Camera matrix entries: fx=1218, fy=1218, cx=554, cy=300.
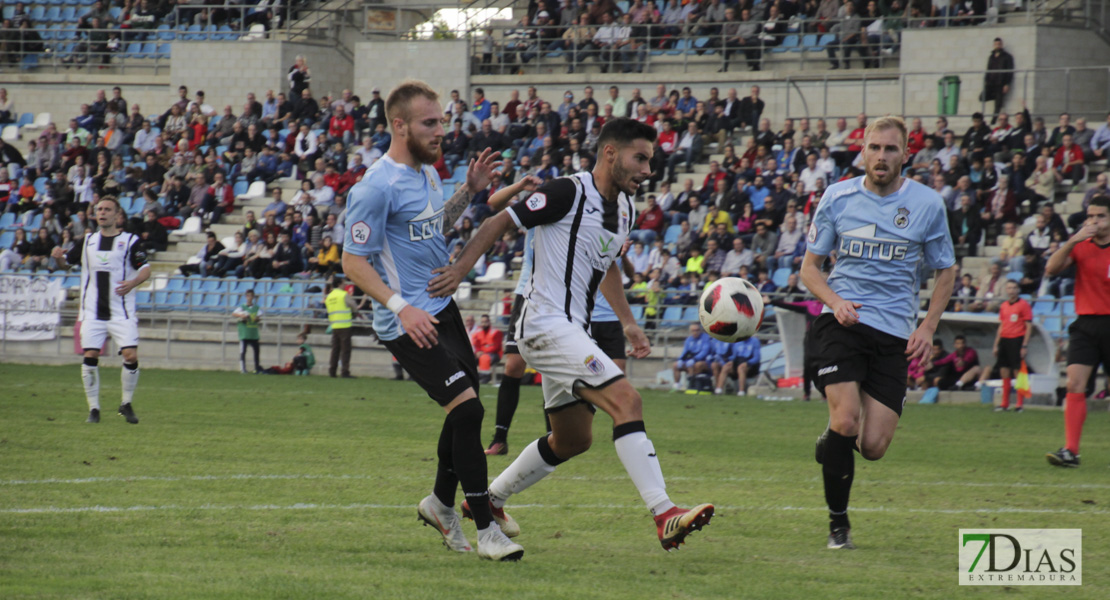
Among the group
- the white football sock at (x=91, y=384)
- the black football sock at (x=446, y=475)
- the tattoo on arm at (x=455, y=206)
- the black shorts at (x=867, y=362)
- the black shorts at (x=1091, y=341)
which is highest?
the tattoo on arm at (x=455, y=206)

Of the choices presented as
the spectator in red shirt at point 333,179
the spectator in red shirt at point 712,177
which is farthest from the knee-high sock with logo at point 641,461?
the spectator in red shirt at point 333,179

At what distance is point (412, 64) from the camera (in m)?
32.2

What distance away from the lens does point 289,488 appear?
812cm

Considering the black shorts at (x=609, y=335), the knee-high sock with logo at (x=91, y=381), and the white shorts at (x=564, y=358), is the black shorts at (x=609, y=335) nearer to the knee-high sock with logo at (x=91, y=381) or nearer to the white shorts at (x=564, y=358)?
the white shorts at (x=564, y=358)

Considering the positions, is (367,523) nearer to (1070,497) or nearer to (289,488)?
(289,488)

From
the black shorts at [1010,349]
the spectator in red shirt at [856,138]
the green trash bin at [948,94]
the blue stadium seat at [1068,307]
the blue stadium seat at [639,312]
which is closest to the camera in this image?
the black shorts at [1010,349]

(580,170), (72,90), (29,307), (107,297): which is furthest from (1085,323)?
(72,90)

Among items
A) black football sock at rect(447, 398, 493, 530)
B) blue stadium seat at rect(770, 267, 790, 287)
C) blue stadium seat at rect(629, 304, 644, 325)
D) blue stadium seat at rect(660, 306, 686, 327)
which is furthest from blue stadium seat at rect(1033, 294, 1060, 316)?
black football sock at rect(447, 398, 493, 530)

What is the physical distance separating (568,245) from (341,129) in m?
25.0

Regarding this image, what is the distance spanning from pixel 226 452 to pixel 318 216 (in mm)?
17733

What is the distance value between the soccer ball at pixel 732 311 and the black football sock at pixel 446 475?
69.9 inches

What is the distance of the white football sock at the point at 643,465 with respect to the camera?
5867 mm

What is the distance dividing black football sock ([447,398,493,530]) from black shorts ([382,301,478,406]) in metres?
0.10

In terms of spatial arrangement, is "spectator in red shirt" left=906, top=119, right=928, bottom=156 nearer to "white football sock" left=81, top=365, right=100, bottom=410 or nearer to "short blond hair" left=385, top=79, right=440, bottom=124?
"white football sock" left=81, top=365, right=100, bottom=410
